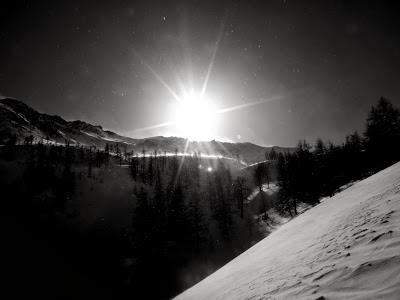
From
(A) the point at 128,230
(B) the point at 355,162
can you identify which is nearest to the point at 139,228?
(A) the point at 128,230

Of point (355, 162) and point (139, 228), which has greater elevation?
point (355, 162)

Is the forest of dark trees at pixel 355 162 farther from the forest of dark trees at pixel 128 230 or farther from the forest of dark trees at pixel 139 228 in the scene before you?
the forest of dark trees at pixel 128 230

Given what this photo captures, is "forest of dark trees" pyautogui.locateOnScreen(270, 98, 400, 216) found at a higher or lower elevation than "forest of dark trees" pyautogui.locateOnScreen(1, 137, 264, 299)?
higher

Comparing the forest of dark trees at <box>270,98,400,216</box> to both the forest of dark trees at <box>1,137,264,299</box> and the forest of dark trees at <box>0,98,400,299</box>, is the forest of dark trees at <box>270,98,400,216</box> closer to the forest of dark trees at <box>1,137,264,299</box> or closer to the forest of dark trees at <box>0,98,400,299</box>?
the forest of dark trees at <box>0,98,400,299</box>

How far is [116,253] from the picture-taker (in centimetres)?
5800

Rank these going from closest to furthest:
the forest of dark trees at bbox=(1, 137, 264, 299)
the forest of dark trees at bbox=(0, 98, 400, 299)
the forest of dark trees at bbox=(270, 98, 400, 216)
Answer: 1. the forest of dark trees at bbox=(270, 98, 400, 216)
2. the forest of dark trees at bbox=(0, 98, 400, 299)
3. the forest of dark trees at bbox=(1, 137, 264, 299)

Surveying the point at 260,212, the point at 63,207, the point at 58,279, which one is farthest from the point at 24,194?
the point at 260,212

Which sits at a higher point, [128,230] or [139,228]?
[139,228]

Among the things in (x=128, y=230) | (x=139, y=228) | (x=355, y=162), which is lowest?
(x=128, y=230)

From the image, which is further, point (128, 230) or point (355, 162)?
point (128, 230)

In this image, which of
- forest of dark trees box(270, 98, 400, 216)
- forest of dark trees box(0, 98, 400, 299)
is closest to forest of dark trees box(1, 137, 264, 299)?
forest of dark trees box(0, 98, 400, 299)

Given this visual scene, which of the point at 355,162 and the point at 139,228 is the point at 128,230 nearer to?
the point at 139,228

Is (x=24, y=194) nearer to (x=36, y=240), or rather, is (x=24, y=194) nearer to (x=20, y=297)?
(x=36, y=240)

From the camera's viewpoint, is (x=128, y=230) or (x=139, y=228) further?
(x=128, y=230)
